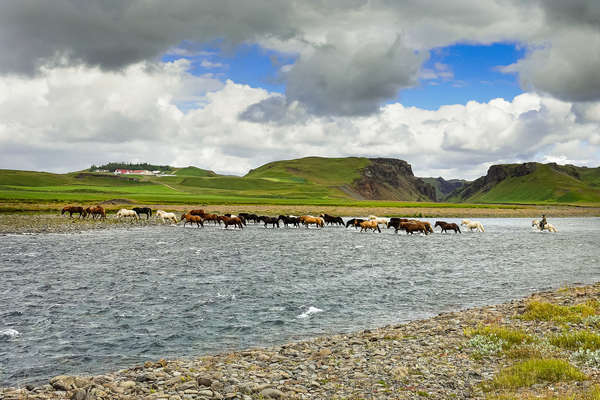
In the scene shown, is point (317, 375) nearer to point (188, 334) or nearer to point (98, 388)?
point (98, 388)

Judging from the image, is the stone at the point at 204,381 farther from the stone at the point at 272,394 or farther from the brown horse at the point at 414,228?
the brown horse at the point at 414,228

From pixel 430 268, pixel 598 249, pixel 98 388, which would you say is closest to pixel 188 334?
pixel 98 388

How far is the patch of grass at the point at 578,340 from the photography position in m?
10.9

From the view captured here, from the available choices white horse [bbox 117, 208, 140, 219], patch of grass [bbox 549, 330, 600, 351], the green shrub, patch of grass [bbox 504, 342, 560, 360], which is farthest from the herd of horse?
patch of grass [bbox 504, 342, 560, 360]

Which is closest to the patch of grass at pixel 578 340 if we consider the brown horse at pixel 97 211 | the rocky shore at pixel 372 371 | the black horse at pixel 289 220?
the rocky shore at pixel 372 371

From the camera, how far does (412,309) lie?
18734 millimetres

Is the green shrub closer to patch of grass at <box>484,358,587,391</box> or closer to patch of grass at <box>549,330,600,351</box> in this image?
patch of grass at <box>549,330,600,351</box>

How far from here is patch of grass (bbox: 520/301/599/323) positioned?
1402cm

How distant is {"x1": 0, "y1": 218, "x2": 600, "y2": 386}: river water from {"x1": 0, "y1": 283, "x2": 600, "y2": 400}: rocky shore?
1807 millimetres

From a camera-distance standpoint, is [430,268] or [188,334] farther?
[430,268]

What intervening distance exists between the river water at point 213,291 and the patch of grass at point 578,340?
6.16m

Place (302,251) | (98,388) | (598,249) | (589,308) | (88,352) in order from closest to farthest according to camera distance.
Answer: (98,388) → (88,352) → (589,308) → (302,251) → (598,249)

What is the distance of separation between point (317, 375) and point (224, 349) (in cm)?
428

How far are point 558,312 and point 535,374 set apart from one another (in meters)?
6.72
